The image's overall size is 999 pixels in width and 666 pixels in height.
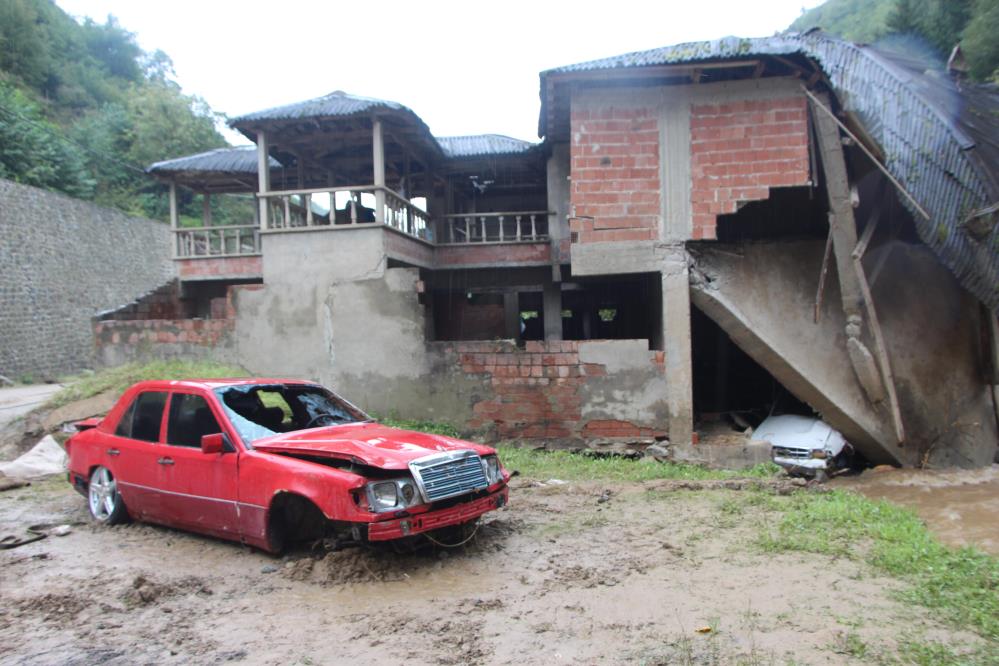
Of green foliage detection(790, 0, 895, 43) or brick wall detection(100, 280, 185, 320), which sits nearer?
brick wall detection(100, 280, 185, 320)

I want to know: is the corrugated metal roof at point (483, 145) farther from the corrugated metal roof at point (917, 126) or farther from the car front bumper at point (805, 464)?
the car front bumper at point (805, 464)

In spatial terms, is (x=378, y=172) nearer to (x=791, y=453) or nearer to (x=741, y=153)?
(x=741, y=153)

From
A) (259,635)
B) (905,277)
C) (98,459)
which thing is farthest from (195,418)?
(905,277)

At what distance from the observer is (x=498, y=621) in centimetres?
368

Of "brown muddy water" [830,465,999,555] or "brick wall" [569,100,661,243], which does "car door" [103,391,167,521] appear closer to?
"brick wall" [569,100,661,243]

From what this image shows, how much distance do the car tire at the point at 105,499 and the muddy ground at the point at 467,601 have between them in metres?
0.15

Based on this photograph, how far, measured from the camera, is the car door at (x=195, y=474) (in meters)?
4.82

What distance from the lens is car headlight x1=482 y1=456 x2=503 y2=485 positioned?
193 inches

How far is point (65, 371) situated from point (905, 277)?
22651 mm

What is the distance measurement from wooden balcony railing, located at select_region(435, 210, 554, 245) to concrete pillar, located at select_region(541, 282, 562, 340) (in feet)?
4.30

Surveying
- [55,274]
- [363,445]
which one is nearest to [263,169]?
[363,445]

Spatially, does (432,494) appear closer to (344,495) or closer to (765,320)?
(344,495)

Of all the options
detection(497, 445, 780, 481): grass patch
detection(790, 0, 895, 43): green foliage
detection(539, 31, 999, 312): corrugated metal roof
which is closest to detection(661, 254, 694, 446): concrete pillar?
detection(497, 445, 780, 481): grass patch

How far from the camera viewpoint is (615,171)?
337 inches
